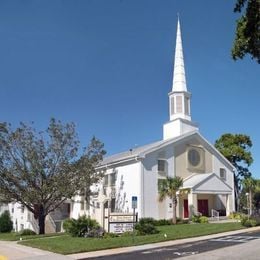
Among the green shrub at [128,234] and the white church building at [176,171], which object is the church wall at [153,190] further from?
the green shrub at [128,234]

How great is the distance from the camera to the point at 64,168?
35156 mm

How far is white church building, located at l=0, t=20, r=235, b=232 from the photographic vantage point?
38875mm

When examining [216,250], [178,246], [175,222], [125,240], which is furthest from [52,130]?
[216,250]

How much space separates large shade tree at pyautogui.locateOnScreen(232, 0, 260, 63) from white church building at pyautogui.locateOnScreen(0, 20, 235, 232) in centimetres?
2571

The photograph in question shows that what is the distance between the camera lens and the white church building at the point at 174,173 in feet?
128

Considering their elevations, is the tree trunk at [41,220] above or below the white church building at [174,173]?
below

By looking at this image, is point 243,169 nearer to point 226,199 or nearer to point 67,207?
point 226,199

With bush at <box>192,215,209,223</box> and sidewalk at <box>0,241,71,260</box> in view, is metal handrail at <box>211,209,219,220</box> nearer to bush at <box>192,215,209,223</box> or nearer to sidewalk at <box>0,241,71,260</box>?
bush at <box>192,215,209,223</box>

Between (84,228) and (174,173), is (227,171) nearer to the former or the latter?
(174,173)

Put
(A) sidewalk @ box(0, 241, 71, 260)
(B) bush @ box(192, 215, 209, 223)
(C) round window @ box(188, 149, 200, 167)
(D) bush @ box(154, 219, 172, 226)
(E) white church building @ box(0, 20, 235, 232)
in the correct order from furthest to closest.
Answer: (C) round window @ box(188, 149, 200, 167), (E) white church building @ box(0, 20, 235, 232), (B) bush @ box(192, 215, 209, 223), (D) bush @ box(154, 219, 172, 226), (A) sidewalk @ box(0, 241, 71, 260)

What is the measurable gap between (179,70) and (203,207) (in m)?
15.5

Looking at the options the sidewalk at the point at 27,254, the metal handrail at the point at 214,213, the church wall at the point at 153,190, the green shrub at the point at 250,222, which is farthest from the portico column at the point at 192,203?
the sidewalk at the point at 27,254

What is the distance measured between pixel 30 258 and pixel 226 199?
30.0 meters

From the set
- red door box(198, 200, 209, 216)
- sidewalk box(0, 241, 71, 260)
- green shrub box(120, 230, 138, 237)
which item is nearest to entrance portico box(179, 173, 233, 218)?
red door box(198, 200, 209, 216)
